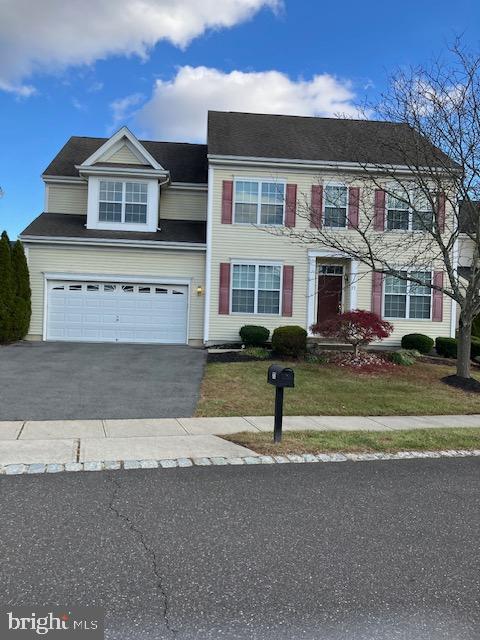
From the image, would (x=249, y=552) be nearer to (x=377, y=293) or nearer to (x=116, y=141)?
(x=377, y=293)

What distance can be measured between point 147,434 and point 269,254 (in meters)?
12.0

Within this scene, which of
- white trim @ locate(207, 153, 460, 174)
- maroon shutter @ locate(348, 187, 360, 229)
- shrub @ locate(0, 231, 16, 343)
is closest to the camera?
shrub @ locate(0, 231, 16, 343)

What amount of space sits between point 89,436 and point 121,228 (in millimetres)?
13127

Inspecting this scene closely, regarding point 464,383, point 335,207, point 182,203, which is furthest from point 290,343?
point 182,203

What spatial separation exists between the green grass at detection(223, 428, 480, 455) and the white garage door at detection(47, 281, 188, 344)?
11.4 metres

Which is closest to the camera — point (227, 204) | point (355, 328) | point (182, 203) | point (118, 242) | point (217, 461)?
point (217, 461)

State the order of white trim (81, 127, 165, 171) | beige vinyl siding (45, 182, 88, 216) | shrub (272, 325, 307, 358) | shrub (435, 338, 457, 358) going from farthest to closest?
beige vinyl siding (45, 182, 88, 216), white trim (81, 127, 165, 171), shrub (435, 338, 457, 358), shrub (272, 325, 307, 358)

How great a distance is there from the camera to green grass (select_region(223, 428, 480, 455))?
710 centimetres

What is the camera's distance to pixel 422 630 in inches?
117

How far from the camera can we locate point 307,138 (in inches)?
803

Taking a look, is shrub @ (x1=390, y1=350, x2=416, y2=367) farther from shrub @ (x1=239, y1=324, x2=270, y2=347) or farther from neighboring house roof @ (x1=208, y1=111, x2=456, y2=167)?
neighboring house roof @ (x1=208, y1=111, x2=456, y2=167)

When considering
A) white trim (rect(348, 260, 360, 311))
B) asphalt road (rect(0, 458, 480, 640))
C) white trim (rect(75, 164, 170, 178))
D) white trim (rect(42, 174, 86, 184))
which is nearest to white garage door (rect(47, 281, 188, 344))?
white trim (rect(75, 164, 170, 178))

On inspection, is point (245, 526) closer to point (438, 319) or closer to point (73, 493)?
point (73, 493)

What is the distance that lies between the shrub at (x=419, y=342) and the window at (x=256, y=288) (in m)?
4.74
